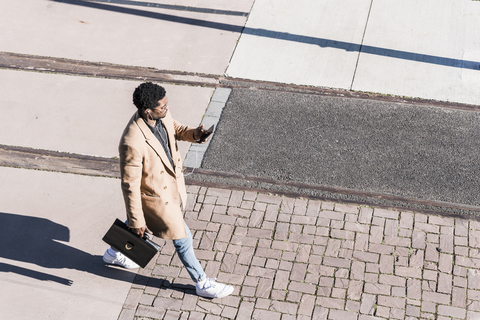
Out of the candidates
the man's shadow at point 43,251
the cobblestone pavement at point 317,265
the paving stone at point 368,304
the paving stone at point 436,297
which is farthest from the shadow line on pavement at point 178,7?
the paving stone at point 436,297

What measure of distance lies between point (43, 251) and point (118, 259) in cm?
90

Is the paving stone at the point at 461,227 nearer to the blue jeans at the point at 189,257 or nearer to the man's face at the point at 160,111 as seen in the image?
the blue jeans at the point at 189,257

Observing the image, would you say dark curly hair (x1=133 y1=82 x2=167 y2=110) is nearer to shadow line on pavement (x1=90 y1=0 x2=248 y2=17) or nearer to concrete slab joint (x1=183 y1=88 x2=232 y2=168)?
concrete slab joint (x1=183 y1=88 x2=232 y2=168)

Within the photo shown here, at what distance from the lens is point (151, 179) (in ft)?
13.4

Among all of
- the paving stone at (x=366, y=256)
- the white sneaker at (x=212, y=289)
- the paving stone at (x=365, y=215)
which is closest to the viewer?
the white sneaker at (x=212, y=289)

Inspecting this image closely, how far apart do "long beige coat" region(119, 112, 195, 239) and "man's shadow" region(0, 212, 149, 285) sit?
102cm

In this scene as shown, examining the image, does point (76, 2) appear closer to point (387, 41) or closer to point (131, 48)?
point (131, 48)

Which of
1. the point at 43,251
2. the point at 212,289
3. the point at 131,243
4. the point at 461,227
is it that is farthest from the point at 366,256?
the point at 43,251

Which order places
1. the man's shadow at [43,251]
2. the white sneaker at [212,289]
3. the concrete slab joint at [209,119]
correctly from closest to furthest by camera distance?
the white sneaker at [212,289] → the man's shadow at [43,251] → the concrete slab joint at [209,119]

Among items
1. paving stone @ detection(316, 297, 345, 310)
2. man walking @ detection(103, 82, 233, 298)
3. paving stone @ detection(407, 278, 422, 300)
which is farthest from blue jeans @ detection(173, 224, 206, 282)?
paving stone @ detection(407, 278, 422, 300)

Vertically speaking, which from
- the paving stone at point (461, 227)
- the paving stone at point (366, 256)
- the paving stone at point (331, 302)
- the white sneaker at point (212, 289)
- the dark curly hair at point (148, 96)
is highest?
the dark curly hair at point (148, 96)

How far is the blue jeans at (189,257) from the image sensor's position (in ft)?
14.4

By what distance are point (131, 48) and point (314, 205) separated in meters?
4.11

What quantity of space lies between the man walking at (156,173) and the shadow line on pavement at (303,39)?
13.3 ft
